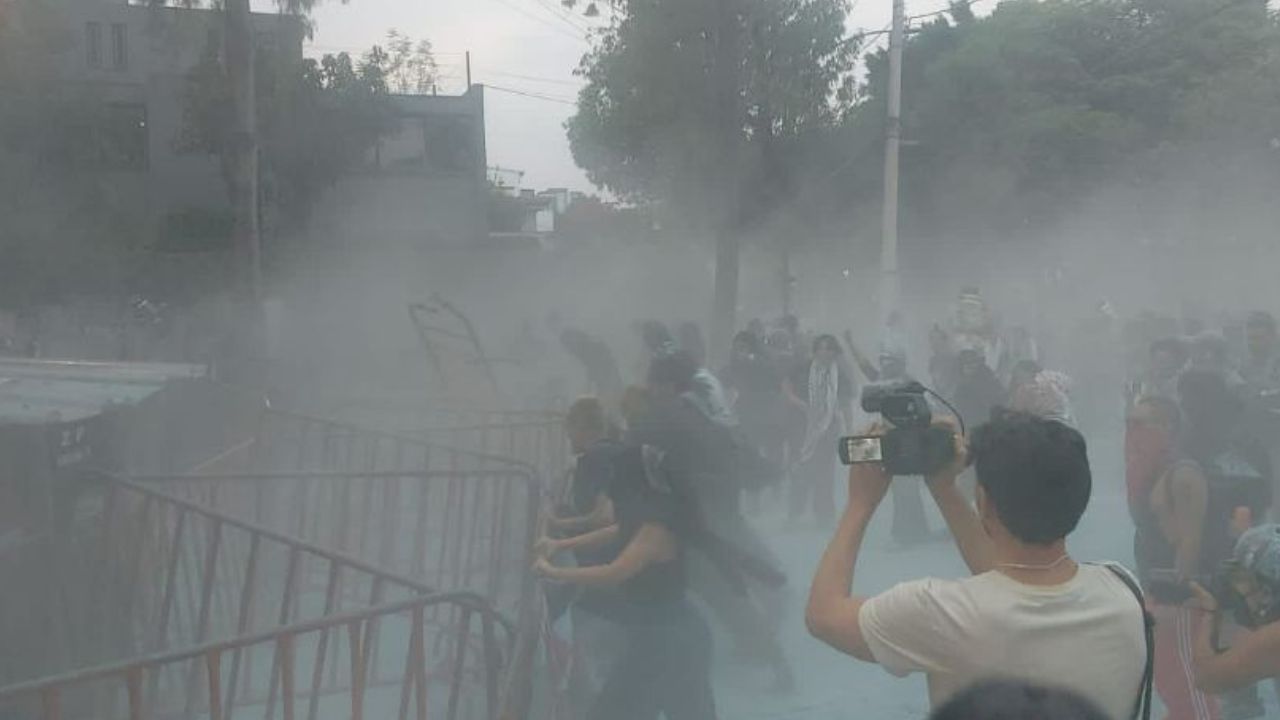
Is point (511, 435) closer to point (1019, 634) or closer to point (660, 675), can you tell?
point (660, 675)

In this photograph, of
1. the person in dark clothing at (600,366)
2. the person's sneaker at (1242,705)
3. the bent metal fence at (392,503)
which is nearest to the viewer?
the person's sneaker at (1242,705)

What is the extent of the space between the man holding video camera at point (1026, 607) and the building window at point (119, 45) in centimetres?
3592

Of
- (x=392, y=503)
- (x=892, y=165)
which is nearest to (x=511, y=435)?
(x=392, y=503)

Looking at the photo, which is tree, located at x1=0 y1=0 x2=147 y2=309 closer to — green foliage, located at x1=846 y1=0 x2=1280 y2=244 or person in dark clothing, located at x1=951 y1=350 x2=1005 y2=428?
green foliage, located at x1=846 y1=0 x2=1280 y2=244

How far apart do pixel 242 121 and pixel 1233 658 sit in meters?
15.6

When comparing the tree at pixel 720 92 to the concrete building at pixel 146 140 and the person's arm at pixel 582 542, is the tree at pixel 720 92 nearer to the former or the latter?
the concrete building at pixel 146 140

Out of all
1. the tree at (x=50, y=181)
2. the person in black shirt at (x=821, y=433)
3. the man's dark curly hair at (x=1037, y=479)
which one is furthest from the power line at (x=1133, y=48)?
the man's dark curly hair at (x=1037, y=479)

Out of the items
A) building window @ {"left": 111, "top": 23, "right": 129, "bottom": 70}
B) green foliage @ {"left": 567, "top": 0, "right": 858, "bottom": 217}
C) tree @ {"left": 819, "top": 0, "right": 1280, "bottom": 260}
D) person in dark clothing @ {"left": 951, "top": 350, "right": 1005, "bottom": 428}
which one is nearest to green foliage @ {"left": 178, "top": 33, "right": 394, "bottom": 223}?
green foliage @ {"left": 567, "top": 0, "right": 858, "bottom": 217}

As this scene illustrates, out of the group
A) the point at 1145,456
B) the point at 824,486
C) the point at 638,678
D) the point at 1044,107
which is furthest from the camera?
the point at 1044,107

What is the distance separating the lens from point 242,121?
56.6ft

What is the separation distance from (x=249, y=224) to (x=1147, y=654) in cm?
1620

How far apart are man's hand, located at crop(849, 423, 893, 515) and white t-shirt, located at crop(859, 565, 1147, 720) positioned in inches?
10.3

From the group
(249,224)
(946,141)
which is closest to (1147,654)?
(249,224)

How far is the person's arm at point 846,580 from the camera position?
2898mm
